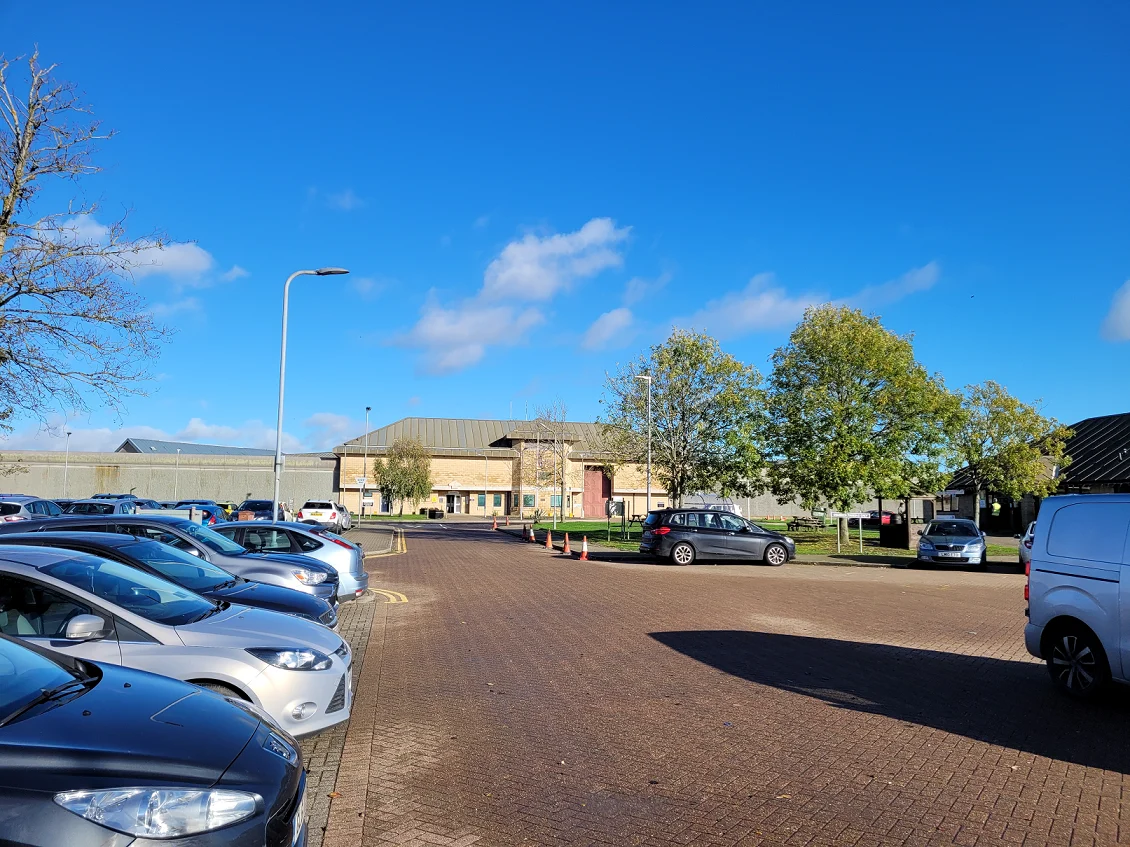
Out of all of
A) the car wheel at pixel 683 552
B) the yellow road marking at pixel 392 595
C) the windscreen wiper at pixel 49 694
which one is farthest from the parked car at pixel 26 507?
the windscreen wiper at pixel 49 694

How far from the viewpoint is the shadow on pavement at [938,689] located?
6.29 m

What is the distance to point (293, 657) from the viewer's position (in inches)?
218

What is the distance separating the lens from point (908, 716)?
6.87m

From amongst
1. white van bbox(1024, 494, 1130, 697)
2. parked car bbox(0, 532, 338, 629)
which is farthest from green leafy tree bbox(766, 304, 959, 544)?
parked car bbox(0, 532, 338, 629)

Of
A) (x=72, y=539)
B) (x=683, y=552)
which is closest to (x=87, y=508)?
(x=683, y=552)

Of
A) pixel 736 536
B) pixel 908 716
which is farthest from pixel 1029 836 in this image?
pixel 736 536

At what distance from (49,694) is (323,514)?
3329 cm

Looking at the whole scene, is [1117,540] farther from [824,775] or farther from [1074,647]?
[824,775]

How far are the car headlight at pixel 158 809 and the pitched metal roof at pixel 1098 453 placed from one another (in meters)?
41.3

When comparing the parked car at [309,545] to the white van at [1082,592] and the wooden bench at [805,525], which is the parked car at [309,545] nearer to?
the white van at [1082,592]

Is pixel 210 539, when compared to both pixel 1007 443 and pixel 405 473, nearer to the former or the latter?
pixel 1007 443

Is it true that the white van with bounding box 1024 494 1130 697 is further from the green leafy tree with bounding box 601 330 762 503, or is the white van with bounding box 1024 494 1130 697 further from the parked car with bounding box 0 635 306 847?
the green leafy tree with bounding box 601 330 762 503

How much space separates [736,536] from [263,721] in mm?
21224

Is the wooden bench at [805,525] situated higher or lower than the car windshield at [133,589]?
lower
